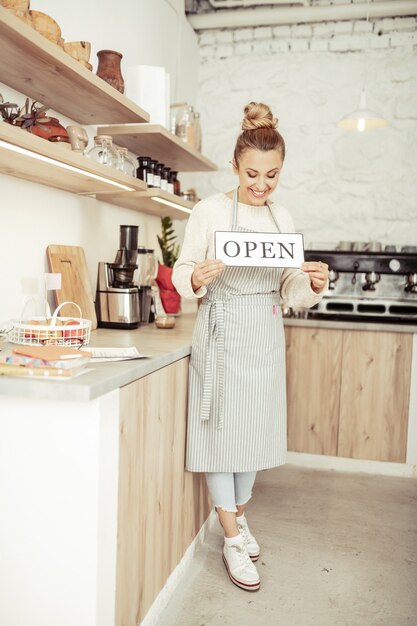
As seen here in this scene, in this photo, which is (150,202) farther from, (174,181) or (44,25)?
(44,25)

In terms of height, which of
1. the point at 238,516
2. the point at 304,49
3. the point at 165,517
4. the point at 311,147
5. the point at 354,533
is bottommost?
the point at 354,533

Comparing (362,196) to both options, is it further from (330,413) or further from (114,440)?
(114,440)

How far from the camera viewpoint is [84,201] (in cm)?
260

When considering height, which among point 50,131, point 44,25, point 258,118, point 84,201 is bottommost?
point 84,201

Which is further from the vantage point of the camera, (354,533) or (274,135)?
(354,533)

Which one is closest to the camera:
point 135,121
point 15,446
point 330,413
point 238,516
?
point 15,446

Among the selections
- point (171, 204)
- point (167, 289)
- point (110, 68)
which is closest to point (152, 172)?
point (171, 204)

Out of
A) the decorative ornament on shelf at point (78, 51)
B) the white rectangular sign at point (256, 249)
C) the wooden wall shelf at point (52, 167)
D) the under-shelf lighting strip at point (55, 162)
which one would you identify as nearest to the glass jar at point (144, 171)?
the wooden wall shelf at point (52, 167)

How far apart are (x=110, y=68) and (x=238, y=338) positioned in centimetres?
125

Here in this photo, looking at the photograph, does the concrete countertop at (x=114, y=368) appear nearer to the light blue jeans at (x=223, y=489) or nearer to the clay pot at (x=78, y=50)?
the light blue jeans at (x=223, y=489)

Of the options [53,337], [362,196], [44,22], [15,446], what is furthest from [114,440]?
[362,196]

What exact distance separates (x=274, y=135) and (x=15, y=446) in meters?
1.29

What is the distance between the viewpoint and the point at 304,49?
13.2 ft

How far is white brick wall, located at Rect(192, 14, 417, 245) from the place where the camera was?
3902 mm
